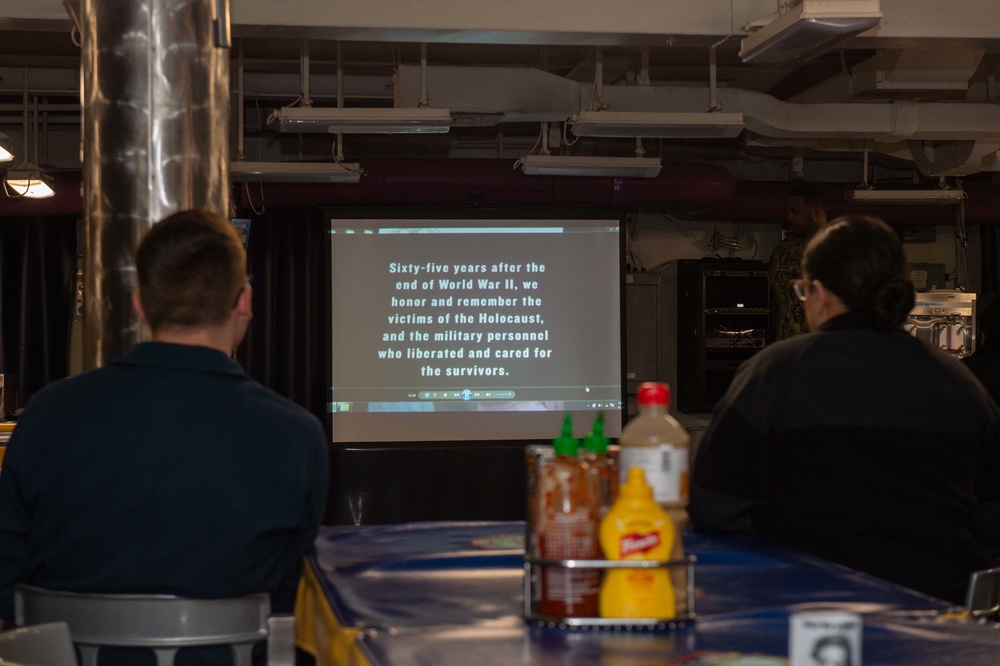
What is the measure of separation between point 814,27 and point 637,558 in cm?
287

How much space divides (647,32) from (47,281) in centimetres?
533

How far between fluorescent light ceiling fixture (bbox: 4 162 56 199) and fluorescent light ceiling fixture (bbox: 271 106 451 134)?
1.85 metres

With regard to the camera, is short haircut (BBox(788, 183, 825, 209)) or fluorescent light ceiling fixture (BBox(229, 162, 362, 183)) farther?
fluorescent light ceiling fixture (BBox(229, 162, 362, 183))

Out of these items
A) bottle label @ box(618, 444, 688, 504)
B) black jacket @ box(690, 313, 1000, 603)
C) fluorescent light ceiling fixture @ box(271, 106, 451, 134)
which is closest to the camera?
bottle label @ box(618, 444, 688, 504)

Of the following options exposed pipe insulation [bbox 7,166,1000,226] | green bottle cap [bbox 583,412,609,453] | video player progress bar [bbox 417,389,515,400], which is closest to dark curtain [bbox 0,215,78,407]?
exposed pipe insulation [bbox 7,166,1000,226]

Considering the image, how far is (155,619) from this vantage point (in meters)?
1.33

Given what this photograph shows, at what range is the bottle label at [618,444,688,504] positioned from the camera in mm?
1327

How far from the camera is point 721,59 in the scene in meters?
6.56

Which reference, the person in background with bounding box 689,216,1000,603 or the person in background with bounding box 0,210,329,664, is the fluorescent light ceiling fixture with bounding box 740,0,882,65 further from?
the person in background with bounding box 0,210,329,664

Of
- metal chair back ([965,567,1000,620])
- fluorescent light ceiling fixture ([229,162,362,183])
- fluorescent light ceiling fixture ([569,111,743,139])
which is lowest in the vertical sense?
metal chair back ([965,567,1000,620])

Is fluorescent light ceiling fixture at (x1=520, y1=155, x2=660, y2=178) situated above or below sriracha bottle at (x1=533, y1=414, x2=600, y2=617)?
above

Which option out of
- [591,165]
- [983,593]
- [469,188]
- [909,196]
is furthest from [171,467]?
[909,196]

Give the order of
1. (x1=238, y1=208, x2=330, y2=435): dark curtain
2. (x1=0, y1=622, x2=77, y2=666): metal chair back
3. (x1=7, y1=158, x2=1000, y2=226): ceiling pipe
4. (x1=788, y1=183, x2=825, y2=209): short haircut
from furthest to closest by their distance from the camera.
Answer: (x1=238, y1=208, x2=330, y2=435): dark curtain
(x1=7, y1=158, x2=1000, y2=226): ceiling pipe
(x1=788, y1=183, x2=825, y2=209): short haircut
(x1=0, y1=622, x2=77, y2=666): metal chair back

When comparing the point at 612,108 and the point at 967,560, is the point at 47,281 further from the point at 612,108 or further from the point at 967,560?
the point at 967,560
